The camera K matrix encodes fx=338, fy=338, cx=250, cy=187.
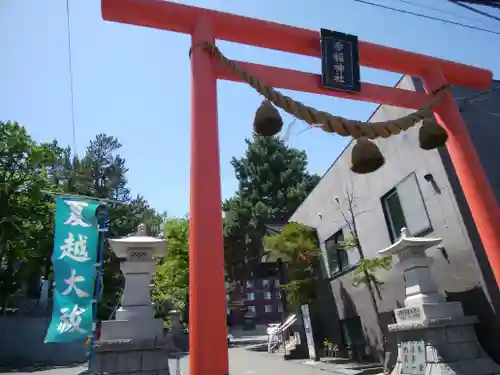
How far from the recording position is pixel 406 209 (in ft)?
31.7

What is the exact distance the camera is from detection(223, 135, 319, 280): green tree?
30.8 meters

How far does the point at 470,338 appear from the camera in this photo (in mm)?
6988

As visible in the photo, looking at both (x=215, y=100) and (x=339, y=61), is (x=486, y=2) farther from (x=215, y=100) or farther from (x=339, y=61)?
(x=215, y=100)

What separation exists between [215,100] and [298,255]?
33.9ft

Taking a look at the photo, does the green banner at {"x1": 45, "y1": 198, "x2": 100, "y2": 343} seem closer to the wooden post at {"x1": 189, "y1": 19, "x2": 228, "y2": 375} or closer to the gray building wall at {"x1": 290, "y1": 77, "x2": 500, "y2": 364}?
the wooden post at {"x1": 189, "y1": 19, "x2": 228, "y2": 375}

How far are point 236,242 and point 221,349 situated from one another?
2801 cm

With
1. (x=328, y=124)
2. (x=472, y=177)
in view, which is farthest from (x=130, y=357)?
(x=472, y=177)

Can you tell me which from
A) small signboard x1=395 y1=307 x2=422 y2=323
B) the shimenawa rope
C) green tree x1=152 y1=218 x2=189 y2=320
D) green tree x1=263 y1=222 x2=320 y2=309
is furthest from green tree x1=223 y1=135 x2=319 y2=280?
the shimenawa rope

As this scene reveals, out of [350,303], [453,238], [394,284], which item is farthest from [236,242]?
[453,238]

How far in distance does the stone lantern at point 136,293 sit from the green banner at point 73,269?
71 cm

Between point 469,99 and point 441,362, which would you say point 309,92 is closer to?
point 469,99

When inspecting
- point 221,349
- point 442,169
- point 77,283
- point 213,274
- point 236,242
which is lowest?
point 221,349

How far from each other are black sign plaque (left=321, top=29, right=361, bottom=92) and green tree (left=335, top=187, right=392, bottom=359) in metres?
6.04

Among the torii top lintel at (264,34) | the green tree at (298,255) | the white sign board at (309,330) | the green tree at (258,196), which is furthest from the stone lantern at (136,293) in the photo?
the green tree at (258,196)
